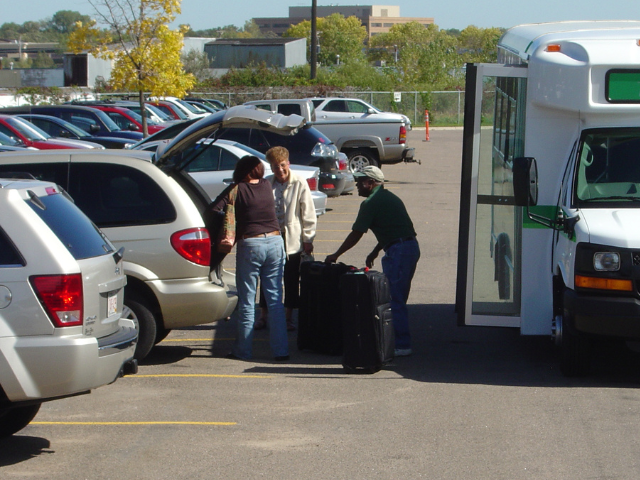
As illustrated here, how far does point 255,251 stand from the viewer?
7535mm

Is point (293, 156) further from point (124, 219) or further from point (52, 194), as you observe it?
point (52, 194)

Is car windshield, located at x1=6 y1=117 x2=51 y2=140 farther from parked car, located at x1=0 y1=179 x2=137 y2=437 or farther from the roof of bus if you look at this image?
parked car, located at x1=0 y1=179 x2=137 y2=437

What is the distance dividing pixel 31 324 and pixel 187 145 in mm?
3091

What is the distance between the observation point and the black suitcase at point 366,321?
23.5 feet

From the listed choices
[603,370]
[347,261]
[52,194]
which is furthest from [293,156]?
[52,194]

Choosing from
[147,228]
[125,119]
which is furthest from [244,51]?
[147,228]

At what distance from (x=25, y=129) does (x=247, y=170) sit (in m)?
12.6

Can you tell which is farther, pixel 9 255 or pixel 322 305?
pixel 322 305

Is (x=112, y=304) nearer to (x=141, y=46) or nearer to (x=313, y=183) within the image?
(x=313, y=183)

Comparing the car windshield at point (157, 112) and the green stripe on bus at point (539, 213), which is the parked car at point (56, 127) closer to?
the car windshield at point (157, 112)

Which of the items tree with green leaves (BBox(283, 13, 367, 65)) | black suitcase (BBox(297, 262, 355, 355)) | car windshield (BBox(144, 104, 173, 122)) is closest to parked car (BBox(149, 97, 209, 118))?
car windshield (BBox(144, 104, 173, 122))

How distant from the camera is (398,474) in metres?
5.09

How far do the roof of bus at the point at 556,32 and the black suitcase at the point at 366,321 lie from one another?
231 cm

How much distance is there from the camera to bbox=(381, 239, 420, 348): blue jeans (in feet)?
25.8
